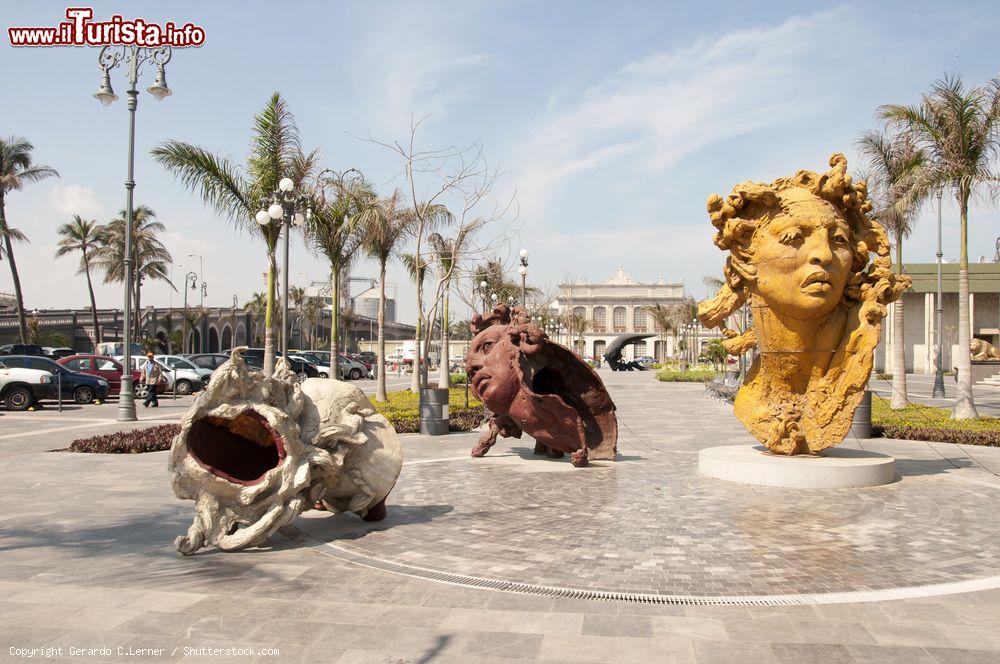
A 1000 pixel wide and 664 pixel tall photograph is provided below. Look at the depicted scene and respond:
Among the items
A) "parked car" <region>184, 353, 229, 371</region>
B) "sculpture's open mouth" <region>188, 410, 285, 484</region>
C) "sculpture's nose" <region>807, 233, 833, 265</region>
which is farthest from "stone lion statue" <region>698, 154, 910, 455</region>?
"parked car" <region>184, 353, 229, 371</region>

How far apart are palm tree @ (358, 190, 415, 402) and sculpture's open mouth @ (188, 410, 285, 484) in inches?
496

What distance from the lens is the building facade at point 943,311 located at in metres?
50.5

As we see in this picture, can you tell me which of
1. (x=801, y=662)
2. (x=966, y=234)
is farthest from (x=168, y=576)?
(x=966, y=234)

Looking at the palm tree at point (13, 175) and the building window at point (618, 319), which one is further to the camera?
the building window at point (618, 319)

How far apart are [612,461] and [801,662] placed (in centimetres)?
746

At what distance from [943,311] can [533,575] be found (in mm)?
56083

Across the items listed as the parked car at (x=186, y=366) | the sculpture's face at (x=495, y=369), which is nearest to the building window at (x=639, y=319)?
the parked car at (x=186, y=366)

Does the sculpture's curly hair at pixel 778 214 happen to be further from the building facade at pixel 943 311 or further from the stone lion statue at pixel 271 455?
the building facade at pixel 943 311

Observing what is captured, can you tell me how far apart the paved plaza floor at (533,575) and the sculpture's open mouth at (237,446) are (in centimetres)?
73

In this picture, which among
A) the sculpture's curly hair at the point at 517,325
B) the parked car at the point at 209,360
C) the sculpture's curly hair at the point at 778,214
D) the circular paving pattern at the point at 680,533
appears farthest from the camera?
the parked car at the point at 209,360

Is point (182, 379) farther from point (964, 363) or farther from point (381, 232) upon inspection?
point (964, 363)

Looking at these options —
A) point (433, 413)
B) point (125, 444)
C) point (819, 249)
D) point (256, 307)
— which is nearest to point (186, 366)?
point (433, 413)

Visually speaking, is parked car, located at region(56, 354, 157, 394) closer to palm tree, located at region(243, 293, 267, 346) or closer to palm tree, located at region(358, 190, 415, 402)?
palm tree, located at region(358, 190, 415, 402)

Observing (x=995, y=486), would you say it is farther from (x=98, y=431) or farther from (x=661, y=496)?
(x=98, y=431)
